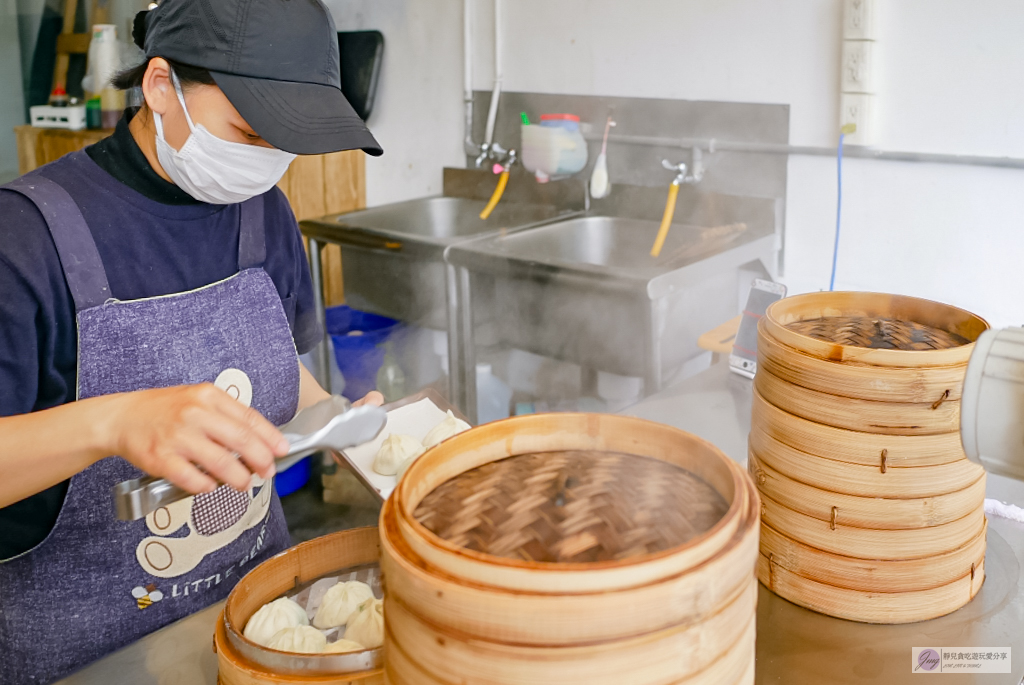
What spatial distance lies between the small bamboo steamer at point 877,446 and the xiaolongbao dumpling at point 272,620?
653 millimetres

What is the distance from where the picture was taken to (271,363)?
1566 millimetres

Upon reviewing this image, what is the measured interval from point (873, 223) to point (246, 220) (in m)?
1.98

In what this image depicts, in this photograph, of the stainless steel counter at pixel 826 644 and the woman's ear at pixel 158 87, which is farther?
the woman's ear at pixel 158 87

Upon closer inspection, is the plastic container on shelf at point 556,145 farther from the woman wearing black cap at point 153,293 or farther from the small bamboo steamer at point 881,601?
the small bamboo steamer at point 881,601

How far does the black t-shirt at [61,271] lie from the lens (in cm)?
121

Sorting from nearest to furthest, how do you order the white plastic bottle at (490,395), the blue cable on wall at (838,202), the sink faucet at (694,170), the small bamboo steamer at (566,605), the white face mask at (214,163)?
the small bamboo steamer at (566,605)
the white face mask at (214,163)
the blue cable on wall at (838,202)
the sink faucet at (694,170)
the white plastic bottle at (490,395)

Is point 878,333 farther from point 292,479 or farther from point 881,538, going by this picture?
point 292,479

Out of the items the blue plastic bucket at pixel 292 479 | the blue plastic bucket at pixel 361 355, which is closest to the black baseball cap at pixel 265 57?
the blue plastic bucket at pixel 361 355

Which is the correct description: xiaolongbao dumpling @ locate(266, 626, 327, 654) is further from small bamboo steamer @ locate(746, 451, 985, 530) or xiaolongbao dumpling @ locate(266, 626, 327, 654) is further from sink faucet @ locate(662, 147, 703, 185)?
sink faucet @ locate(662, 147, 703, 185)

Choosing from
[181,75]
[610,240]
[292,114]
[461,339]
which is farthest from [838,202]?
[181,75]

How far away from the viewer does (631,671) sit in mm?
581

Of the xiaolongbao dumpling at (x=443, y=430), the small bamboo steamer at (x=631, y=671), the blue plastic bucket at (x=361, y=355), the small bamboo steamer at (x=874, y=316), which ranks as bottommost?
the blue plastic bucket at (x=361, y=355)

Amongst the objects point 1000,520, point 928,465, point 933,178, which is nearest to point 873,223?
point 933,178

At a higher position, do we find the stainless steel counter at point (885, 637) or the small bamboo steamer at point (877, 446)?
the small bamboo steamer at point (877, 446)
